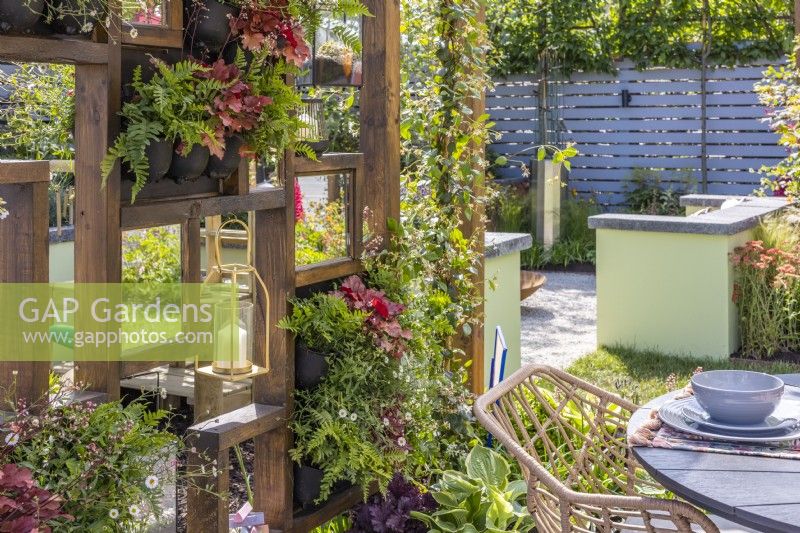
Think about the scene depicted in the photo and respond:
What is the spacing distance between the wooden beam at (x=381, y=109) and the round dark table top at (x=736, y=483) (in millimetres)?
1304

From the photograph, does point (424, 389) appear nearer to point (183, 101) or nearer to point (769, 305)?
point (183, 101)

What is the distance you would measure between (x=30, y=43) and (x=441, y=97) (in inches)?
72.7

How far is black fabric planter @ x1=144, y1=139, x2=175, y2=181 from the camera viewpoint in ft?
6.88

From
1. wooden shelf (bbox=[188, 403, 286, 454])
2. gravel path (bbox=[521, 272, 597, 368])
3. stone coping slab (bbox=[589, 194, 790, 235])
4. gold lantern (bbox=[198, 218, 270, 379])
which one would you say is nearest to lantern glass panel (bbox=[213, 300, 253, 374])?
gold lantern (bbox=[198, 218, 270, 379])

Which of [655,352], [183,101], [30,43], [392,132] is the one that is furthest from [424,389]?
[655,352]

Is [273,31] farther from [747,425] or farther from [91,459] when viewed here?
[747,425]

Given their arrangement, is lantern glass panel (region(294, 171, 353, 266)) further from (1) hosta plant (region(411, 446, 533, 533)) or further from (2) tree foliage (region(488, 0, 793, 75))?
(2) tree foliage (region(488, 0, 793, 75))

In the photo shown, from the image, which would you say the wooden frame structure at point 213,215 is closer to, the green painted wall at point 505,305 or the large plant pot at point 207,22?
the large plant pot at point 207,22

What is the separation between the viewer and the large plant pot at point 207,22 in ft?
7.33

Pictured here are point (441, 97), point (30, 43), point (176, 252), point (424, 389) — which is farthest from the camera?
point (441, 97)

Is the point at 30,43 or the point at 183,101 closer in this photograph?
the point at 30,43

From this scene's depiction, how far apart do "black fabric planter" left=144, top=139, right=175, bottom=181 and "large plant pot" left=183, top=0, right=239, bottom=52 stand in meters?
0.28

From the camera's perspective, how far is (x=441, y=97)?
11.5 feet

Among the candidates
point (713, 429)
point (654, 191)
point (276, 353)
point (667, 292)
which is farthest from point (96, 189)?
point (654, 191)
